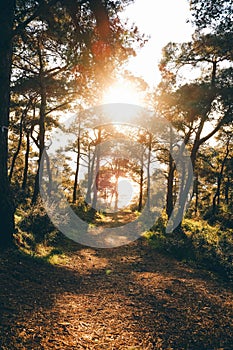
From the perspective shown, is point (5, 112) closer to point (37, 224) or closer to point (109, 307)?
point (37, 224)

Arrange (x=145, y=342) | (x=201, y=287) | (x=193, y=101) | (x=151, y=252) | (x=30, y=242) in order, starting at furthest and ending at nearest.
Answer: (x=193, y=101), (x=151, y=252), (x=30, y=242), (x=201, y=287), (x=145, y=342)

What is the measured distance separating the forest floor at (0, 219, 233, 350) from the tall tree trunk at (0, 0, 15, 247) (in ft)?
2.32

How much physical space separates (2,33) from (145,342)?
25.9 ft

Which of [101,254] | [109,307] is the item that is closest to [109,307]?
[109,307]

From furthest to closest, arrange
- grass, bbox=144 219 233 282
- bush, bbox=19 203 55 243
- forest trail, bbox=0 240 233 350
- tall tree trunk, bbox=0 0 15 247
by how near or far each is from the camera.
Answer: bush, bbox=19 203 55 243 < grass, bbox=144 219 233 282 < tall tree trunk, bbox=0 0 15 247 < forest trail, bbox=0 240 233 350

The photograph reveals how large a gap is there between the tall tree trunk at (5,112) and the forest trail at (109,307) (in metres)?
0.75

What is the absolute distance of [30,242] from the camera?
8.39 metres

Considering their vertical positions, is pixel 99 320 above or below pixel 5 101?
below

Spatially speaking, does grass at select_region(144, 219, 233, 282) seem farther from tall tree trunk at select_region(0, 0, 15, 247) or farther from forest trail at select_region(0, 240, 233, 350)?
tall tree trunk at select_region(0, 0, 15, 247)

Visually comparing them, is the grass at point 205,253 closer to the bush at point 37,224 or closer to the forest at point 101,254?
the forest at point 101,254

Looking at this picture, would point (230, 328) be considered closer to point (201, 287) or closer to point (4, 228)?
point (201, 287)

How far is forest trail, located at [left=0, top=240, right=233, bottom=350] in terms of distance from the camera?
11.8 feet

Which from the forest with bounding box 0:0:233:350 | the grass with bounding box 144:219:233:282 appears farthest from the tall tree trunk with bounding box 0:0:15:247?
the grass with bounding box 144:219:233:282

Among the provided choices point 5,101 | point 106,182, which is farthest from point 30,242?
point 106,182
